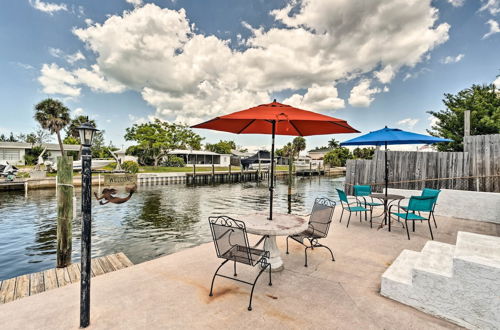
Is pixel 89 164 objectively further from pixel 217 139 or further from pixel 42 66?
pixel 217 139

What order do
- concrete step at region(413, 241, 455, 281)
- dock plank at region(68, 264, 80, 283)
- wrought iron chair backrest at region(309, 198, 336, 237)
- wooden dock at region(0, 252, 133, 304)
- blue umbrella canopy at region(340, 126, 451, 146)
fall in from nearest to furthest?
concrete step at region(413, 241, 455, 281)
wooden dock at region(0, 252, 133, 304)
dock plank at region(68, 264, 80, 283)
wrought iron chair backrest at region(309, 198, 336, 237)
blue umbrella canopy at region(340, 126, 451, 146)

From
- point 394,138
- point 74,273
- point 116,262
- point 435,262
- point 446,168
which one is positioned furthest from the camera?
point 446,168

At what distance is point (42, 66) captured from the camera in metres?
20.8

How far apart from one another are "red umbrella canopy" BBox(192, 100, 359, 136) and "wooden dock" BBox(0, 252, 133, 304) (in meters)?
3.05

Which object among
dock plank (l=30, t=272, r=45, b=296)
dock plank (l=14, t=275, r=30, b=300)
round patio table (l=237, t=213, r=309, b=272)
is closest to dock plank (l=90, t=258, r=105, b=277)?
dock plank (l=30, t=272, r=45, b=296)

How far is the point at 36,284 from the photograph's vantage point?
3514 millimetres

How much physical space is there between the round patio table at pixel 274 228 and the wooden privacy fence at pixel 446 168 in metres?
6.80

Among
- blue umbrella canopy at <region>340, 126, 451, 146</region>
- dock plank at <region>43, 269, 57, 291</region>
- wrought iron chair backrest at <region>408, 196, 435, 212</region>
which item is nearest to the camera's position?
dock plank at <region>43, 269, 57, 291</region>

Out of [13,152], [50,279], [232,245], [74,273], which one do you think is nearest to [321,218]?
[232,245]

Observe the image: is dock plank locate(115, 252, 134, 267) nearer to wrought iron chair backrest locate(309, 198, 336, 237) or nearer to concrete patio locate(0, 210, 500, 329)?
concrete patio locate(0, 210, 500, 329)

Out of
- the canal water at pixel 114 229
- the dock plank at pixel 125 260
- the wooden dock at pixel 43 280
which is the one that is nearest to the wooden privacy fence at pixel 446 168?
the canal water at pixel 114 229

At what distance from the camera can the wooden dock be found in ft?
10.8

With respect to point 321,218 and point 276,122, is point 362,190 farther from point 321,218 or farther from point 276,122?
point 276,122

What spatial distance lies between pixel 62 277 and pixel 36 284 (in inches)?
12.2
